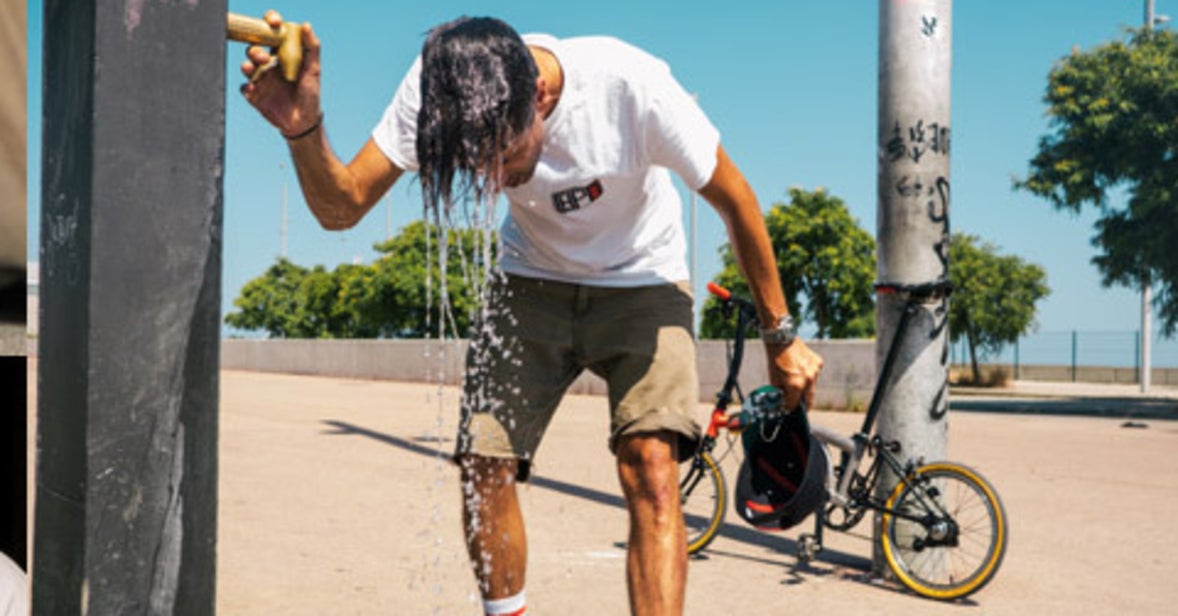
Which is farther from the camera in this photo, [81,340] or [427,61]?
[427,61]

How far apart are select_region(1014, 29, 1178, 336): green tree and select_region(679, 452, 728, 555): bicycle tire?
1772 cm

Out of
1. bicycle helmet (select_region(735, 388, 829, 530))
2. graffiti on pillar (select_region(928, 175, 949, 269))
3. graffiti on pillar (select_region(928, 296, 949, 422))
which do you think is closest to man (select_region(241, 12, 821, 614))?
bicycle helmet (select_region(735, 388, 829, 530))

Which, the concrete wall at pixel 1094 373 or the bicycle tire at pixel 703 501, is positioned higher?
the bicycle tire at pixel 703 501

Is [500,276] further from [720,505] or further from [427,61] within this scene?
[720,505]

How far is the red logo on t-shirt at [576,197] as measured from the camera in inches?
112

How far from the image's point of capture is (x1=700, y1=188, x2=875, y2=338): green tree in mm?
36312

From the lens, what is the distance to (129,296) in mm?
1409

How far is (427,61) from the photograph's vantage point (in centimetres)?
236

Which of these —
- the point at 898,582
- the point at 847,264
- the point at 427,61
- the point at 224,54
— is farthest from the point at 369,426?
the point at 847,264

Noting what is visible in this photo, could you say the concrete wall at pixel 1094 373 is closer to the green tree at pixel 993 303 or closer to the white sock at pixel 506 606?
the green tree at pixel 993 303

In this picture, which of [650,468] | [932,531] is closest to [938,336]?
[932,531]

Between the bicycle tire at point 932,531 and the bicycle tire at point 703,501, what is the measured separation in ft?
2.98

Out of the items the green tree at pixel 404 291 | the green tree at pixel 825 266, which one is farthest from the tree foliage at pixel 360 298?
the green tree at pixel 825 266

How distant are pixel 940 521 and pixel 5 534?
11.9 ft
